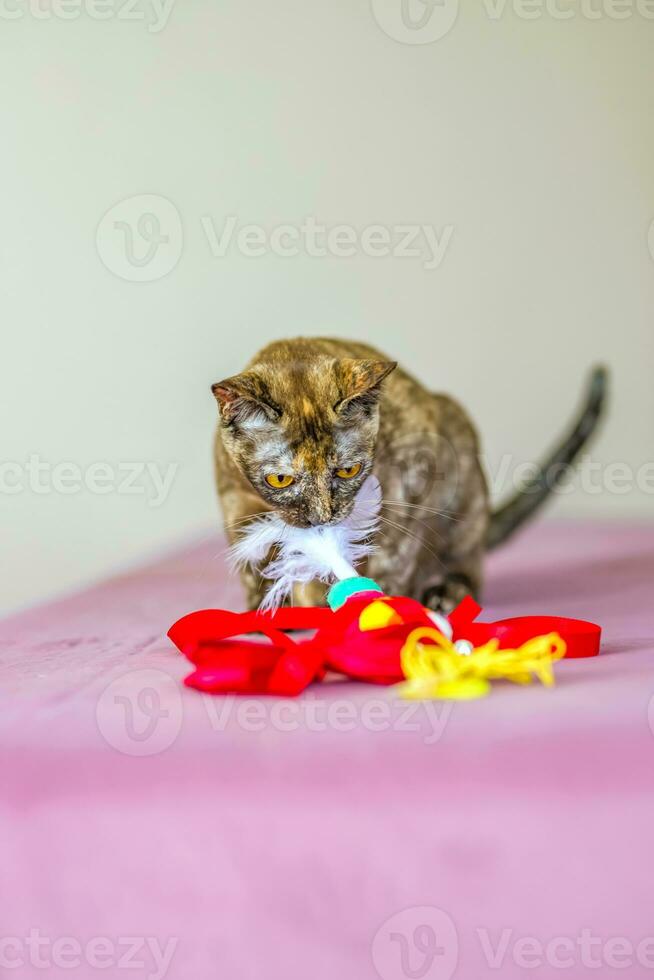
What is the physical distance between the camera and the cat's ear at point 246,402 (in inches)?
48.4

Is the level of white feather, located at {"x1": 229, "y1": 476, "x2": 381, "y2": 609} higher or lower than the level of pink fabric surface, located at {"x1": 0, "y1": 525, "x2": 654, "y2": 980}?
higher

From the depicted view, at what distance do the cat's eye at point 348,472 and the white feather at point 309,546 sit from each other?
5 cm

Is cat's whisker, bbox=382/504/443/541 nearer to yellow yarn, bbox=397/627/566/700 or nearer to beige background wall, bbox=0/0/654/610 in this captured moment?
yellow yarn, bbox=397/627/566/700

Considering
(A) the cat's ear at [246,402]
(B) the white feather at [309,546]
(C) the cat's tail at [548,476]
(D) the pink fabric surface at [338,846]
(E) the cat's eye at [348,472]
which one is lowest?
(C) the cat's tail at [548,476]

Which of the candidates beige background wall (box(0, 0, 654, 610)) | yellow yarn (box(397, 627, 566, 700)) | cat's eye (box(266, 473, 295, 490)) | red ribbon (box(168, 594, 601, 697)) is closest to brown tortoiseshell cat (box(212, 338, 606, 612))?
cat's eye (box(266, 473, 295, 490))

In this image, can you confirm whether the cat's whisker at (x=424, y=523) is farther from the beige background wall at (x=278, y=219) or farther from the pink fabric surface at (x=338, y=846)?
the beige background wall at (x=278, y=219)

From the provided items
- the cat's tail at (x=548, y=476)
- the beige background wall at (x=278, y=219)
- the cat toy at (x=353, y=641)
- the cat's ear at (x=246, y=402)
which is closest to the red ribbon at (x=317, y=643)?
the cat toy at (x=353, y=641)

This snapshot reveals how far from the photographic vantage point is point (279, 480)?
1.28 meters

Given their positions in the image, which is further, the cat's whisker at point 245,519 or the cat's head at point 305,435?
the cat's whisker at point 245,519

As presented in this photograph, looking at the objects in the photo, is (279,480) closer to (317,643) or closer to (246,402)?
(246,402)

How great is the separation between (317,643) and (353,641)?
5 centimetres

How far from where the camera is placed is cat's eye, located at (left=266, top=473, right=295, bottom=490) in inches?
50.1

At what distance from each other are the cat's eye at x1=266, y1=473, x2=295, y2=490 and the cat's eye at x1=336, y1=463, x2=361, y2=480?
0.07 meters

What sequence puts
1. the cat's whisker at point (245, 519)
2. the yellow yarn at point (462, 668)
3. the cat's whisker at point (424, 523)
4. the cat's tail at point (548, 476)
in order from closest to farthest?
the yellow yarn at point (462, 668) < the cat's whisker at point (245, 519) < the cat's whisker at point (424, 523) < the cat's tail at point (548, 476)
